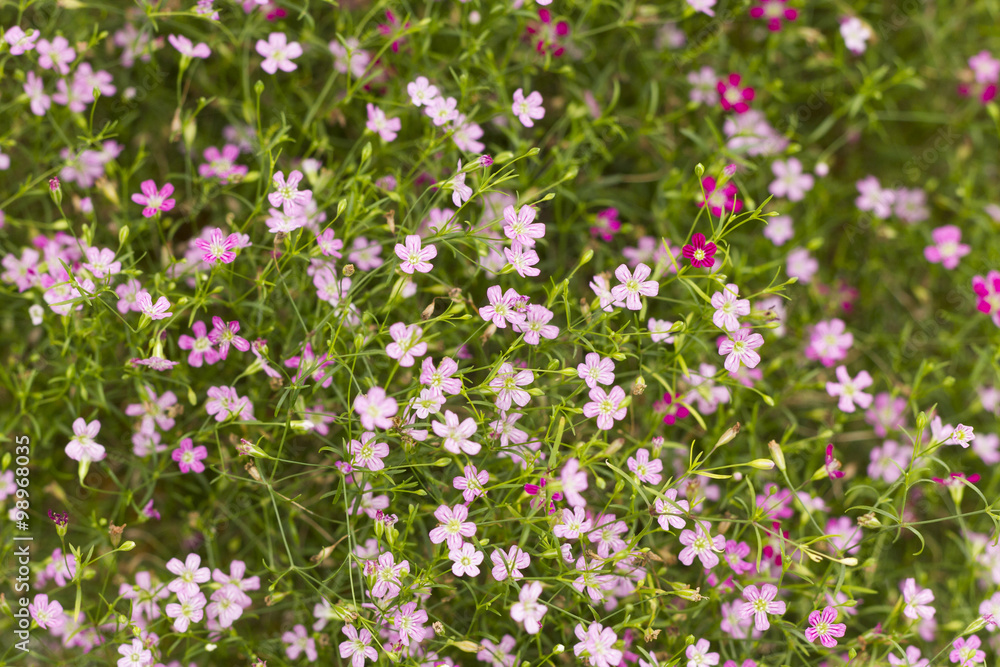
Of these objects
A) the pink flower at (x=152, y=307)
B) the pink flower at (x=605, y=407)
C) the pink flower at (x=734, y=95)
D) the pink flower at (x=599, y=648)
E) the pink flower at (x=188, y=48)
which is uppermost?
the pink flower at (x=188, y=48)

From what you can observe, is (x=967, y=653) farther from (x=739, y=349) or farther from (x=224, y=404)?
(x=224, y=404)

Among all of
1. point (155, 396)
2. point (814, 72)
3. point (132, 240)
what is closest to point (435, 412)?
point (155, 396)

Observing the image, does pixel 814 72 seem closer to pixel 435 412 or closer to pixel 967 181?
pixel 967 181

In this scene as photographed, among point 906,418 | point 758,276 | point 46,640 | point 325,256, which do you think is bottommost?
point 46,640

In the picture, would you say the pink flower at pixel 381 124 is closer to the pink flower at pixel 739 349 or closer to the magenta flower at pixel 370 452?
the magenta flower at pixel 370 452

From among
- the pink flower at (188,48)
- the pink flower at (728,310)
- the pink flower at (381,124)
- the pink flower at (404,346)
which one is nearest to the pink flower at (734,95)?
the pink flower at (728,310)

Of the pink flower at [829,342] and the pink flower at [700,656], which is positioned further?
the pink flower at [829,342]

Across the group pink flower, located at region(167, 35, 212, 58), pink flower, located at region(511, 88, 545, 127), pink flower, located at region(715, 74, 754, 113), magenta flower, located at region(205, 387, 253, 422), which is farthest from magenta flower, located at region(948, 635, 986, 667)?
pink flower, located at region(167, 35, 212, 58)
